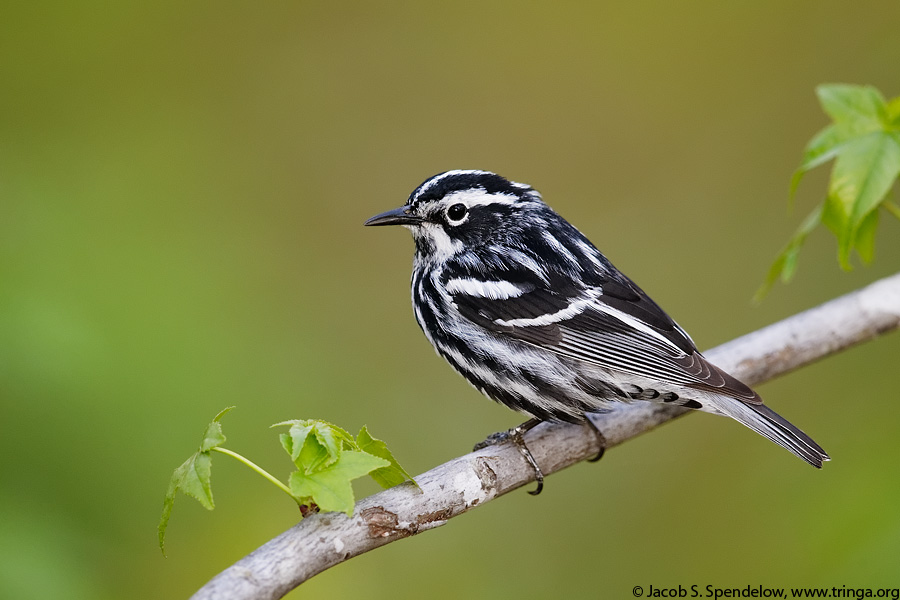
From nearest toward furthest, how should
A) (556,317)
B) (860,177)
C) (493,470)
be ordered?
(493,470) < (860,177) < (556,317)

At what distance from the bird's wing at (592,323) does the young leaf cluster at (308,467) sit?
165 centimetres

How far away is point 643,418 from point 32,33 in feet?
19.9

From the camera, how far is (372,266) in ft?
25.8

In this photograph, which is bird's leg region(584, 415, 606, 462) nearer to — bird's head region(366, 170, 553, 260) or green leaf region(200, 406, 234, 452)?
bird's head region(366, 170, 553, 260)

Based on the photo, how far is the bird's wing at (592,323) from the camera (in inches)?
156

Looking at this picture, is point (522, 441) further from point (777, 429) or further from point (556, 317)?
point (777, 429)

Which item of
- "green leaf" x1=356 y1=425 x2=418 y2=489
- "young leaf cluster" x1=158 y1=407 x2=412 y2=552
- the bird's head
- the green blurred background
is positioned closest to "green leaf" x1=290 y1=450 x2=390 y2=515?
"young leaf cluster" x1=158 y1=407 x2=412 y2=552

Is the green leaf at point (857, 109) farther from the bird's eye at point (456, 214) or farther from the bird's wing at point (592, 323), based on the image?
the bird's eye at point (456, 214)

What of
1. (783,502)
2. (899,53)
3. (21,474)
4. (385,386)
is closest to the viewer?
(21,474)

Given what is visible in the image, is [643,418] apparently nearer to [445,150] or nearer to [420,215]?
[420,215]

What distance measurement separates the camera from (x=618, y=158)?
845cm

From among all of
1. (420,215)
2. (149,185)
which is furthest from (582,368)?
(149,185)

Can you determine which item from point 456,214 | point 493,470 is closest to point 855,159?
point 456,214

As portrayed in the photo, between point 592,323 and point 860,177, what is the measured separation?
1.45 m
